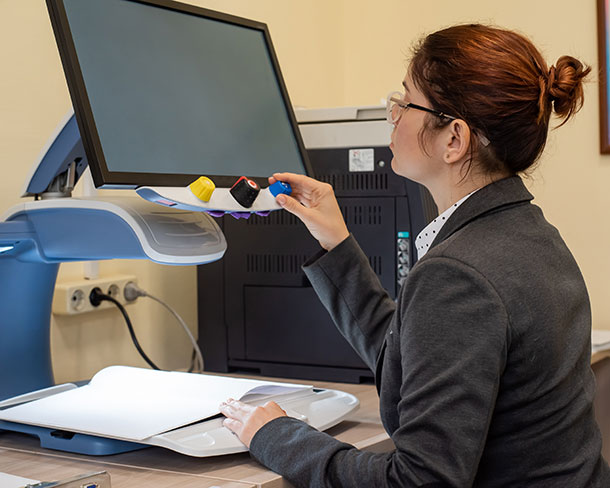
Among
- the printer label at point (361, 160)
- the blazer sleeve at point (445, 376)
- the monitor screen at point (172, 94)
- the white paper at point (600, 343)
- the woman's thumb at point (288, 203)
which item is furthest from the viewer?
the white paper at point (600, 343)

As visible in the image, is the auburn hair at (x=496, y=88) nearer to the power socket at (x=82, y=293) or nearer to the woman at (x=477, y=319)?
the woman at (x=477, y=319)

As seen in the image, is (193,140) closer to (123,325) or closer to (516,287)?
(516,287)

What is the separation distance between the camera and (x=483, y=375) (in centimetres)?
83

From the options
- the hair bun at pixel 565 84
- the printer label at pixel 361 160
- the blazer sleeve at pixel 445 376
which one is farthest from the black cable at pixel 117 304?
the hair bun at pixel 565 84

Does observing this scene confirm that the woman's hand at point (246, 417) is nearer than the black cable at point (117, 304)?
Yes

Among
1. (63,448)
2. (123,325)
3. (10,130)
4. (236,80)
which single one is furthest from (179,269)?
(63,448)

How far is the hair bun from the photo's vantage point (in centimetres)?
99

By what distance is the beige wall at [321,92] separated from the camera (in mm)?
1469

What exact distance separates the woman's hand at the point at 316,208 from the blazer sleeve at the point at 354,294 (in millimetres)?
27

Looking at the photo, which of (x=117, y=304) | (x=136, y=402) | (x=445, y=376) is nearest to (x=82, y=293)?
(x=117, y=304)

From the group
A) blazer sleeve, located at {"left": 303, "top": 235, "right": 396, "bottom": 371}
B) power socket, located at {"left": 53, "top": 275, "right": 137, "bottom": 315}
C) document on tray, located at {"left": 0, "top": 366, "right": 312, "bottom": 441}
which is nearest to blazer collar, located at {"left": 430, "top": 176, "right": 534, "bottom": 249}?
blazer sleeve, located at {"left": 303, "top": 235, "right": 396, "bottom": 371}

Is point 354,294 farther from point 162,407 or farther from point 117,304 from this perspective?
point 117,304

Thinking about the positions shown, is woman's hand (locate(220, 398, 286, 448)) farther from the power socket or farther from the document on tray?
the power socket

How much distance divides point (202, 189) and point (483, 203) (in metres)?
0.39
